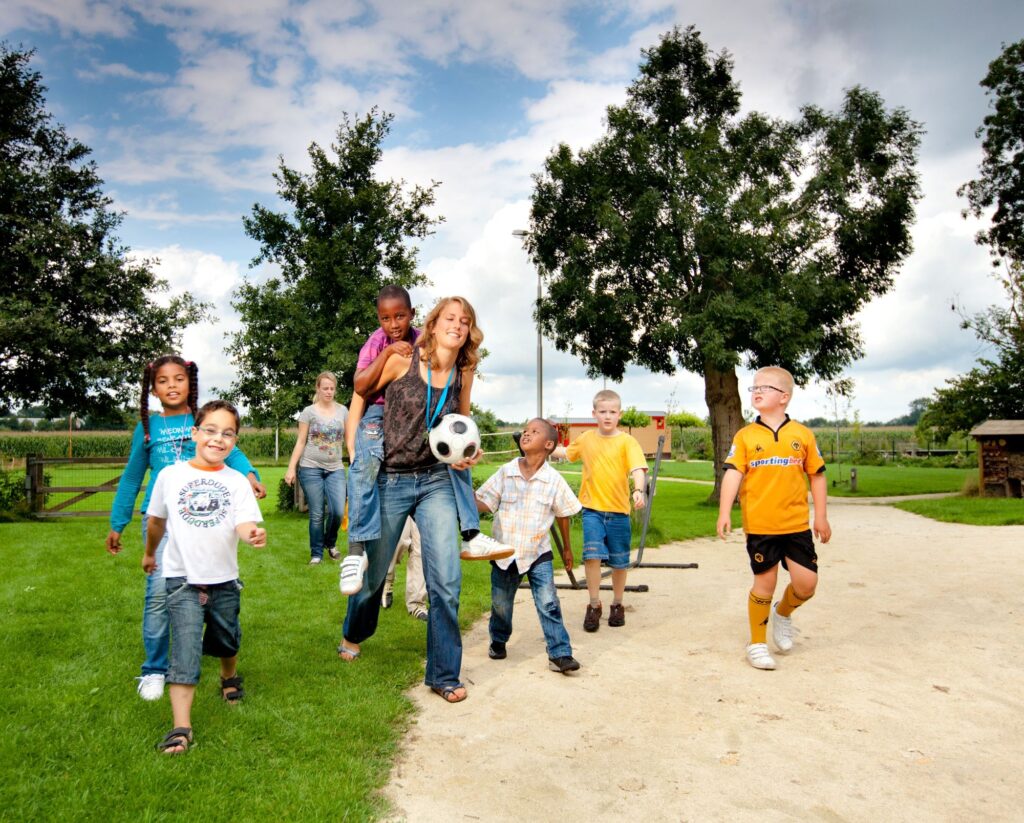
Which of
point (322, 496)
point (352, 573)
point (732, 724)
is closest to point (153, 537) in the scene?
point (352, 573)

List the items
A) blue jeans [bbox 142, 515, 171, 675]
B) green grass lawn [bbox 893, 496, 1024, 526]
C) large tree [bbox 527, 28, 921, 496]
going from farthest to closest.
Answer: large tree [bbox 527, 28, 921, 496] < green grass lawn [bbox 893, 496, 1024, 526] < blue jeans [bbox 142, 515, 171, 675]

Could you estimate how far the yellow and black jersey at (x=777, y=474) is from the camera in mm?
5379

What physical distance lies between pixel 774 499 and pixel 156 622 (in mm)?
3858

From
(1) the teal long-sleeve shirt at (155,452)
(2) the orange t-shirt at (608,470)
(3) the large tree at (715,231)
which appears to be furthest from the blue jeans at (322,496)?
(3) the large tree at (715,231)

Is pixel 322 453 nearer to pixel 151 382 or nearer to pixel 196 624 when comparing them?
pixel 151 382

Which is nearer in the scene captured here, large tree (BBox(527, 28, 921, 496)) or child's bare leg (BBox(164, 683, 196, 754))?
child's bare leg (BBox(164, 683, 196, 754))

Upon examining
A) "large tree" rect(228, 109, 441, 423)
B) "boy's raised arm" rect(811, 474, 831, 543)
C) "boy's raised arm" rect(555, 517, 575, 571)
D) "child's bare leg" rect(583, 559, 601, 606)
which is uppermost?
"large tree" rect(228, 109, 441, 423)

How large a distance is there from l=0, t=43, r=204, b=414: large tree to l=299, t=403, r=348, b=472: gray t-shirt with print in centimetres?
1172

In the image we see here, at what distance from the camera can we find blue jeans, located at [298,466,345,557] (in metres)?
9.37

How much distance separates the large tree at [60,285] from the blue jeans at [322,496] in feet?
38.8

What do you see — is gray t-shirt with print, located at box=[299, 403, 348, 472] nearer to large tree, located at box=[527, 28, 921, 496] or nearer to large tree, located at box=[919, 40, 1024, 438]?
large tree, located at box=[527, 28, 921, 496]

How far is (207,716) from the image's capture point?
412cm

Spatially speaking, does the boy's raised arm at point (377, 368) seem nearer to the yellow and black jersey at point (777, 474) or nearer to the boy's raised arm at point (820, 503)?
the yellow and black jersey at point (777, 474)

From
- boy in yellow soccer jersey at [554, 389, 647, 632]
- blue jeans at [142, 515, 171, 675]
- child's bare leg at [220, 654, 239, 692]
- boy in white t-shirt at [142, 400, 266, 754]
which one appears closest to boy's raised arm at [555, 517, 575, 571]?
boy in yellow soccer jersey at [554, 389, 647, 632]
